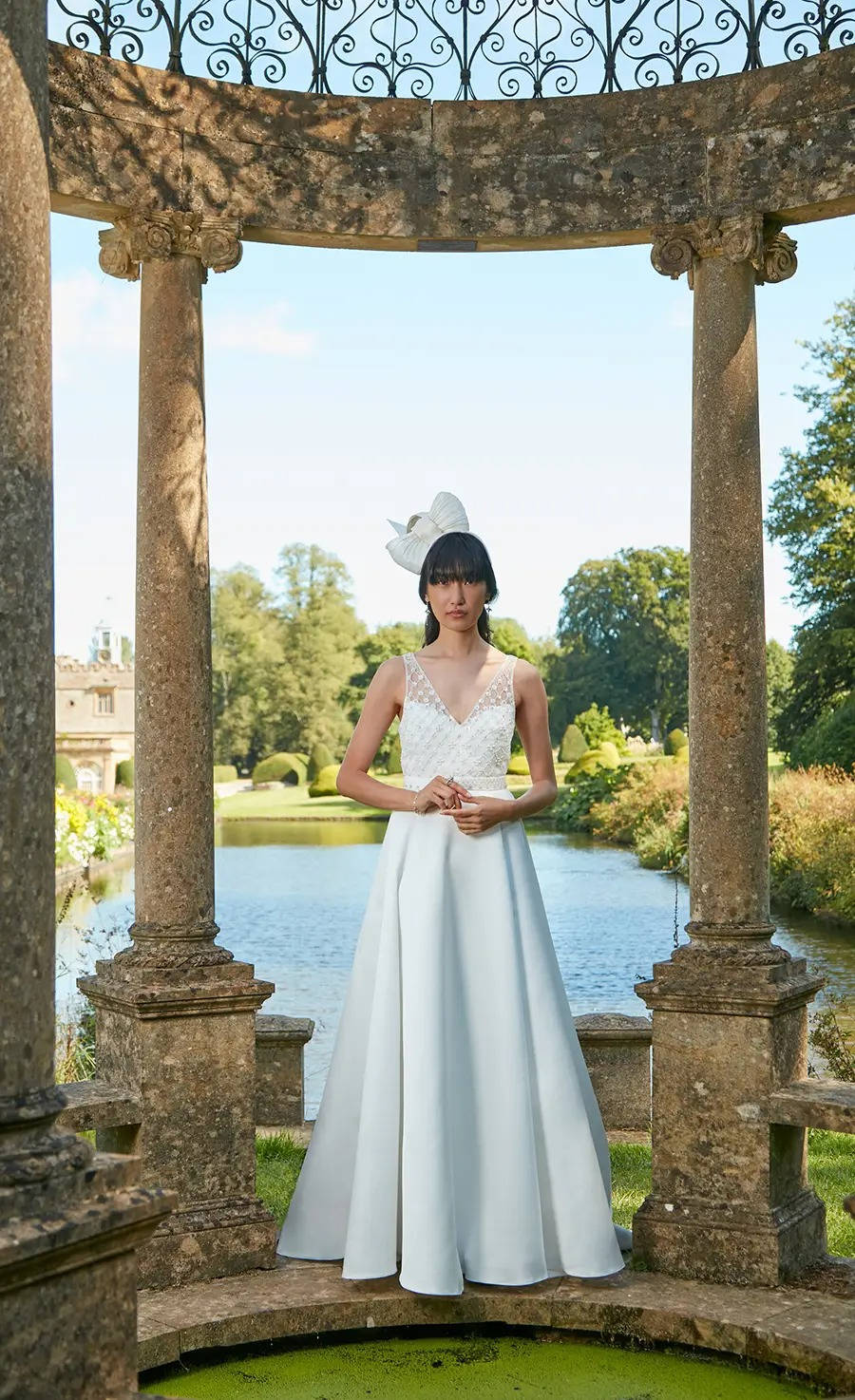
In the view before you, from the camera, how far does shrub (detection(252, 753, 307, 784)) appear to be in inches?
2527

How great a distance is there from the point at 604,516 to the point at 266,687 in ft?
61.2

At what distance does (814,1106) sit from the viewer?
5.39 m

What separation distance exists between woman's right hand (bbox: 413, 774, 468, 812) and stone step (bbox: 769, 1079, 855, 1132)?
5.64ft

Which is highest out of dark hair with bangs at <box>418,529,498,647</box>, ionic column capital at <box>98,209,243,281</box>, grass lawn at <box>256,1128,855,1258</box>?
ionic column capital at <box>98,209,243,281</box>

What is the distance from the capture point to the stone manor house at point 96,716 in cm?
6412

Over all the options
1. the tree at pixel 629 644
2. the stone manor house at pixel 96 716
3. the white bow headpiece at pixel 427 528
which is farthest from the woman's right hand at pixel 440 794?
the tree at pixel 629 644

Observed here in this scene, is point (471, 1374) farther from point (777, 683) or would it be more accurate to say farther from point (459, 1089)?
point (777, 683)

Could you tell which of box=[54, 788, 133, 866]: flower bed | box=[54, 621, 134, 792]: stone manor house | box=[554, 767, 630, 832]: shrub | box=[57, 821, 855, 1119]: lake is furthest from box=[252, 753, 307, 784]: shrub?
box=[54, 788, 133, 866]: flower bed

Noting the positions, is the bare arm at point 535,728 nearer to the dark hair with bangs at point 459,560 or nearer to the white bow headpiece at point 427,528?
the dark hair with bangs at point 459,560

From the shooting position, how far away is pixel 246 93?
20.3ft

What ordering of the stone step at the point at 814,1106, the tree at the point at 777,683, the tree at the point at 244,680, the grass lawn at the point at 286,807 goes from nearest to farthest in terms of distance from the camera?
the stone step at the point at 814,1106, the tree at the point at 777,683, the grass lawn at the point at 286,807, the tree at the point at 244,680

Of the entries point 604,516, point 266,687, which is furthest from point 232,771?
point 604,516

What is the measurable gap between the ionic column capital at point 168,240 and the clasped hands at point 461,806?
7.70ft

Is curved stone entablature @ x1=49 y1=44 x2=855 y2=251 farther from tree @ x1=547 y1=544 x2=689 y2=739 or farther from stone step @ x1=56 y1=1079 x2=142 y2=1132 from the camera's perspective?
tree @ x1=547 y1=544 x2=689 y2=739
